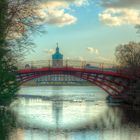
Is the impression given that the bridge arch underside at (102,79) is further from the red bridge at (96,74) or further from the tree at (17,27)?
the tree at (17,27)

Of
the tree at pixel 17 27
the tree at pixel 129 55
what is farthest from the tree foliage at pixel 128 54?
the tree at pixel 17 27

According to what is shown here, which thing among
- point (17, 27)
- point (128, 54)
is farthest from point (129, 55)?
point (17, 27)

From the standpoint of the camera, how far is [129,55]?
80438 millimetres

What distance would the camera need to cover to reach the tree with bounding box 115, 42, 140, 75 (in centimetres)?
7444

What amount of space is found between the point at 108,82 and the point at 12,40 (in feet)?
185

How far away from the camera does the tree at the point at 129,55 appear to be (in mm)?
74438

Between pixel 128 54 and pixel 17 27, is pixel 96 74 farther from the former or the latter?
pixel 17 27

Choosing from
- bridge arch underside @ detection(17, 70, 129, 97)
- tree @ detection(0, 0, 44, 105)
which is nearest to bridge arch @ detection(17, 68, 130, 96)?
bridge arch underside @ detection(17, 70, 129, 97)

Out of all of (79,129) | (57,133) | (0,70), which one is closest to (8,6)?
(0,70)

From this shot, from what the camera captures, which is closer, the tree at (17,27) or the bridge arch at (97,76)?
the tree at (17,27)

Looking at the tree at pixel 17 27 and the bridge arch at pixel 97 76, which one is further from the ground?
the tree at pixel 17 27

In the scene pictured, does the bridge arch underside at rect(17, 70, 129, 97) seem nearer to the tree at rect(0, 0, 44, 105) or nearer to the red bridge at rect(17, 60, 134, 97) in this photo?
the red bridge at rect(17, 60, 134, 97)

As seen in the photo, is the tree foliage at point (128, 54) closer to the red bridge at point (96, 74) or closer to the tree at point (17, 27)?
the red bridge at point (96, 74)

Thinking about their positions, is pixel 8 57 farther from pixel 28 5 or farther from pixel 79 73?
pixel 79 73
